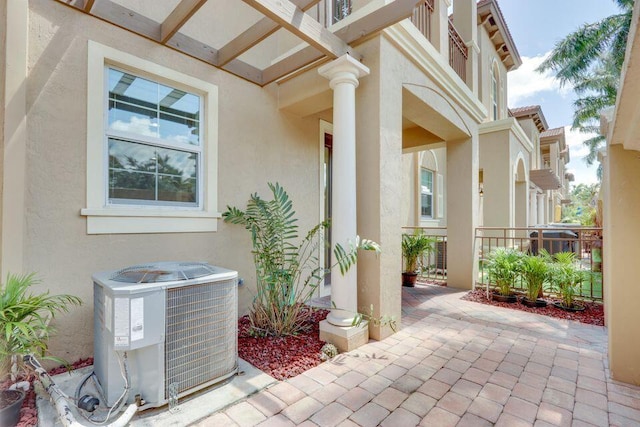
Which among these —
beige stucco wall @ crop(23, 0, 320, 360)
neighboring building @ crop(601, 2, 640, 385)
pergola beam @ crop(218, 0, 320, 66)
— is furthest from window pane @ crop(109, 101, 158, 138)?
neighboring building @ crop(601, 2, 640, 385)

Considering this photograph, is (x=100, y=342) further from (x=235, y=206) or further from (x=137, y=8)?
(x=137, y=8)

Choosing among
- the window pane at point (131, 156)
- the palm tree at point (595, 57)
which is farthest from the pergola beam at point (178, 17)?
the palm tree at point (595, 57)

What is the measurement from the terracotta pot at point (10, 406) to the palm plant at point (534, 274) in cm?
601

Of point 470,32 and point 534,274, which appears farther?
point 470,32

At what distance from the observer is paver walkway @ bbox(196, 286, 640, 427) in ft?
6.97

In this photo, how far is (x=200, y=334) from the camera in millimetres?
2318

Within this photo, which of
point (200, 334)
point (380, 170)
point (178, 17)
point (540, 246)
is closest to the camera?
point (200, 334)

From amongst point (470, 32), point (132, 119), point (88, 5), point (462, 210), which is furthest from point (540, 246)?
point (88, 5)

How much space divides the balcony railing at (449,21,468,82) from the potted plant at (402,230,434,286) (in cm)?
342

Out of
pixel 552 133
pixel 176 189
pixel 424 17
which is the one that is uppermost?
pixel 552 133

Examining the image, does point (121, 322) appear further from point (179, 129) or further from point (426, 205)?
point (426, 205)

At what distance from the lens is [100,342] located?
2.24 metres

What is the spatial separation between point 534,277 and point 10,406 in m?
6.07

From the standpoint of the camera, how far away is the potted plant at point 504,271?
4.97 meters
